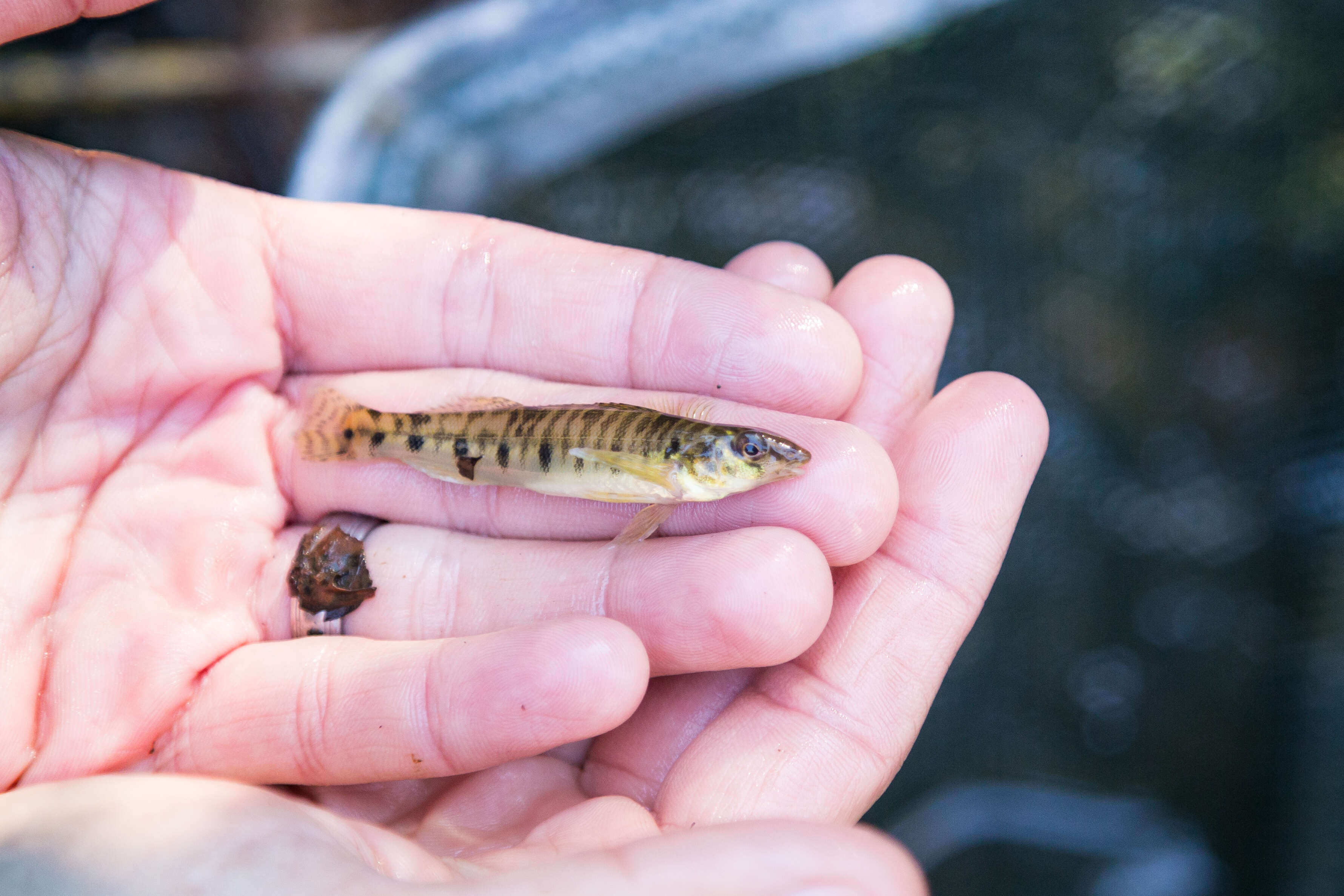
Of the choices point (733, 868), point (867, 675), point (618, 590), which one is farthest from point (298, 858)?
point (867, 675)

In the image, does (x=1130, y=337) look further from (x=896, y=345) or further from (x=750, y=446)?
(x=750, y=446)

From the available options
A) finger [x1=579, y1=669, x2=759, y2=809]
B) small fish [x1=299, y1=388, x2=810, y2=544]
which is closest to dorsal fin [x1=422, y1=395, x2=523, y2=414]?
small fish [x1=299, y1=388, x2=810, y2=544]

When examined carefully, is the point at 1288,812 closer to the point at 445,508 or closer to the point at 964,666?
the point at 964,666

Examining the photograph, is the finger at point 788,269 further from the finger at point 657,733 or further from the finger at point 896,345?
the finger at point 657,733

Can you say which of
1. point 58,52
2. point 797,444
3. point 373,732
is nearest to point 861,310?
point 797,444

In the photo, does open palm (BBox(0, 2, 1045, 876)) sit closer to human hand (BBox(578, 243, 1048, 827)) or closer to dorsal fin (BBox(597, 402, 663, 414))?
human hand (BBox(578, 243, 1048, 827))
